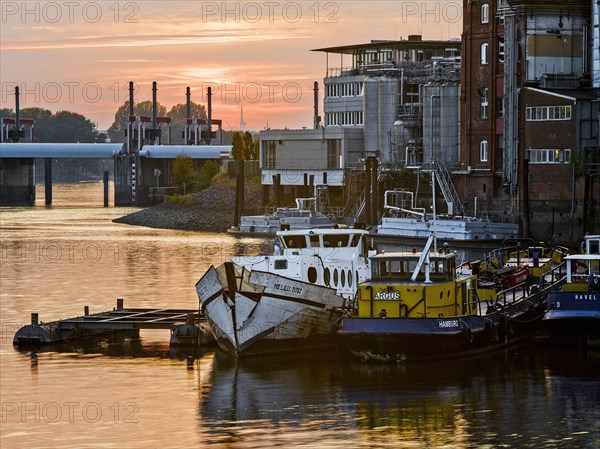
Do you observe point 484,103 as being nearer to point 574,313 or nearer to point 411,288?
point 574,313

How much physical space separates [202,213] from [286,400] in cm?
9974

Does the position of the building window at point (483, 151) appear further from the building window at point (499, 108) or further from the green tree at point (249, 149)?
the green tree at point (249, 149)

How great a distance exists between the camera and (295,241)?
49.6 m

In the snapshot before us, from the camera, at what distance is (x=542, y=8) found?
323 ft

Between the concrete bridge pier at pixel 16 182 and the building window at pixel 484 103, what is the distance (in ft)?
315

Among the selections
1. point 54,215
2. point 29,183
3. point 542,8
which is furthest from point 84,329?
point 29,183

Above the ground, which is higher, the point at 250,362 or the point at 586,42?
the point at 586,42

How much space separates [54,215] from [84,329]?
106 m

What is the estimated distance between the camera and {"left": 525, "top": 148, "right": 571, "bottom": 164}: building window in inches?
3701

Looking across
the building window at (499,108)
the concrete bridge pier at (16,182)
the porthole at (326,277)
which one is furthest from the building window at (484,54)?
the concrete bridge pier at (16,182)

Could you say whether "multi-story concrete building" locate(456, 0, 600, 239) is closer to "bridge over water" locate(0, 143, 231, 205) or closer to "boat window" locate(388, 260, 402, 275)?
"boat window" locate(388, 260, 402, 275)

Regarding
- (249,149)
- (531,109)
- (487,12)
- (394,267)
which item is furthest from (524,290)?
(249,149)

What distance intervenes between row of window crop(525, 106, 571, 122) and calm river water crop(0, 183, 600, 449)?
44.9m

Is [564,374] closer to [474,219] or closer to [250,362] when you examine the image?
[250,362]
